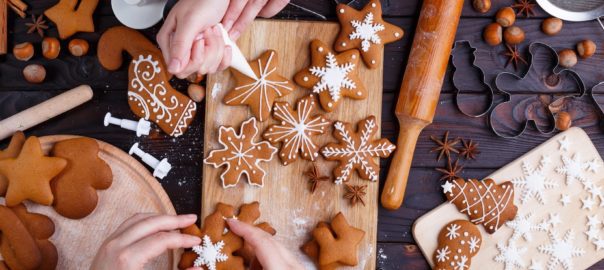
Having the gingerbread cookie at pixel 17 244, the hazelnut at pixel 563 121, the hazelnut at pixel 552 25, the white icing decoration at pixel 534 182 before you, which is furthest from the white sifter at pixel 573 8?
the gingerbread cookie at pixel 17 244

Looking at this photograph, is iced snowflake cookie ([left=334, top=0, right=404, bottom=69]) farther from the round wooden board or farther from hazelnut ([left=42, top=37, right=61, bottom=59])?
hazelnut ([left=42, top=37, right=61, bottom=59])

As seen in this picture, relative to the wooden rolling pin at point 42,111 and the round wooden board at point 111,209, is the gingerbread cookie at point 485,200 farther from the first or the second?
the wooden rolling pin at point 42,111

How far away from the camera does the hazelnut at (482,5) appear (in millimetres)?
1493

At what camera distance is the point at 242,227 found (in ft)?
4.50

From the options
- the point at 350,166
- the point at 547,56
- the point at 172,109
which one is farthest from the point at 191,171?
the point at 547,56

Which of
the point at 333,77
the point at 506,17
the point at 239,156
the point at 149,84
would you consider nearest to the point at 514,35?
the point at 506,17

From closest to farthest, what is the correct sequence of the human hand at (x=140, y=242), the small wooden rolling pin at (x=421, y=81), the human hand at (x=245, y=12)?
1. the human hand at (x=140, y=242)
2. the human hand at (x=245, y=12)
3. the small wooden rolling pin at (x=421, y=81)

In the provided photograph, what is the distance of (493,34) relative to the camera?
4.91 ft

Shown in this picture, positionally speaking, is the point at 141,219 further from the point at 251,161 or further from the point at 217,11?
the point at 217,11

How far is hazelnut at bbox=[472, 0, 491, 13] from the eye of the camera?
4.90 ft

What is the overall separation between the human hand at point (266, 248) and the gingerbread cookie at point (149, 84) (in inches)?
13.0

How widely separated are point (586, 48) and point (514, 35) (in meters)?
0.20

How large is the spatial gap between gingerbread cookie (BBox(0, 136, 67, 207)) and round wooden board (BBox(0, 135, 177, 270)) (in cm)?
7

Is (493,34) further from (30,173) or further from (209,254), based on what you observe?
(30,173)
